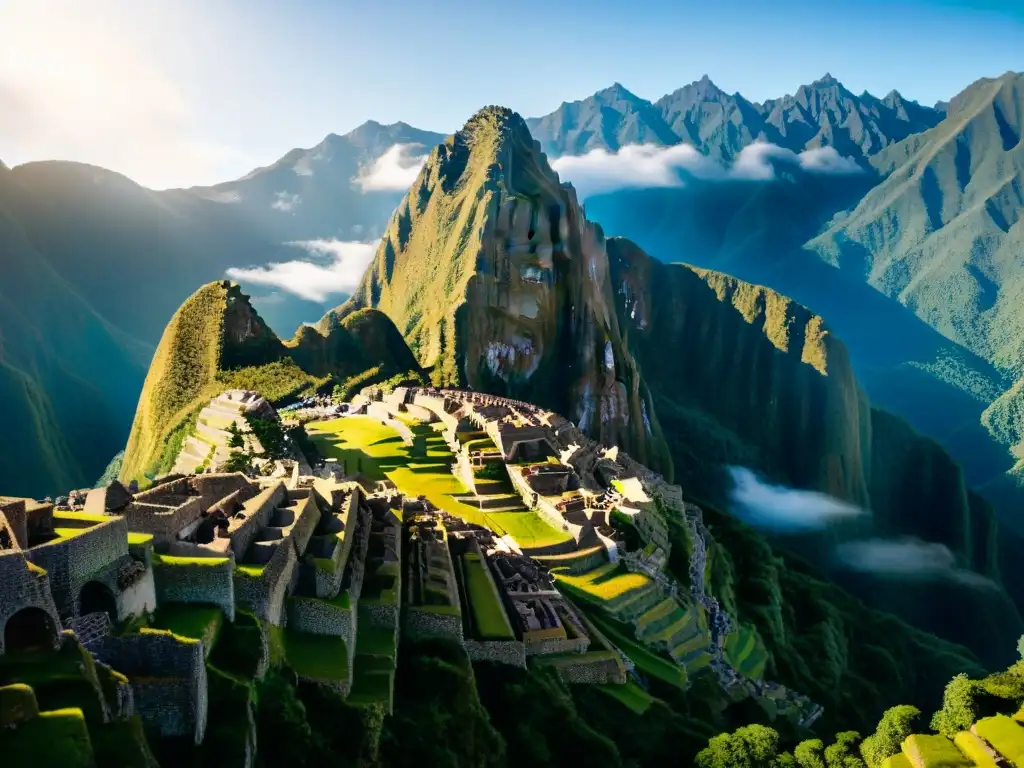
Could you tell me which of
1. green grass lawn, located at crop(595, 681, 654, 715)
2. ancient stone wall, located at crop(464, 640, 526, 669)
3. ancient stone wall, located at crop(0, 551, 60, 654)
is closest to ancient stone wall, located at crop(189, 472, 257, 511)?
ancient stone wall, located at crop(464, 640, 526, 669)

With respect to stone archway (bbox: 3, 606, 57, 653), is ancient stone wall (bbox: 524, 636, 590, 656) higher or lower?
lower

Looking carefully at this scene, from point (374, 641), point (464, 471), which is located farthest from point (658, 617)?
point (464, 471)

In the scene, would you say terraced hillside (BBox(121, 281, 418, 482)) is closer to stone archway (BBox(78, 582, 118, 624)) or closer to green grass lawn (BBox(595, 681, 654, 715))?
green grass lawn (BBox(595, 681, 654, 715))

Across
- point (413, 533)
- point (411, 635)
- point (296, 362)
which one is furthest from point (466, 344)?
point (411, 635)

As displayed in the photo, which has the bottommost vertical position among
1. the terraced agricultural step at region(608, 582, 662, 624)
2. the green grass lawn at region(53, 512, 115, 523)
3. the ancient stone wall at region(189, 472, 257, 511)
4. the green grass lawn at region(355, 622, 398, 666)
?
the terraced agricultural step at region(608, 582, 662, 624)

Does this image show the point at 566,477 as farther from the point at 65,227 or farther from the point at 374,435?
the point at 65,227

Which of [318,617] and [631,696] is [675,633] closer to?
[631,696]

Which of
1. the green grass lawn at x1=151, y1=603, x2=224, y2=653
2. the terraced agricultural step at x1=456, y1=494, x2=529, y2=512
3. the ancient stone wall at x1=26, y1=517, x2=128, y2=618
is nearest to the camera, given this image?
the ancient stone wall at x1=26, y1=517, x2=128, y2=618

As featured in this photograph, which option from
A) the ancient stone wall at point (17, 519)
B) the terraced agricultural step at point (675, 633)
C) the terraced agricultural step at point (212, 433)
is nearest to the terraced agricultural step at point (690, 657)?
the terraced agricultural step at point (675, 633)

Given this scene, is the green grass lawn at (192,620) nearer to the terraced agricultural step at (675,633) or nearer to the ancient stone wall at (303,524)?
the ancient stone wall at (303,524)
